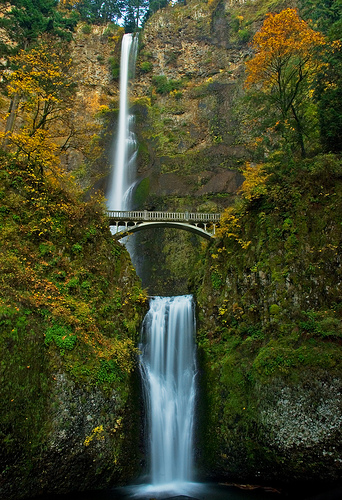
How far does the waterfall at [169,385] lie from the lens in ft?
40.6

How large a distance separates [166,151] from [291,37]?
20.1 metres

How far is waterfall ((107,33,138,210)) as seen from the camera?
31500 millimetres

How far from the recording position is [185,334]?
16172 mm

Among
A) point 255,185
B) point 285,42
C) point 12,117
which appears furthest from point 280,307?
point 12,117

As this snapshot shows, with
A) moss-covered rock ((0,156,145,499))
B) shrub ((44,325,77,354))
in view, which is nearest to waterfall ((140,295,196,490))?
moss-covered rock ((0,156,145,499))

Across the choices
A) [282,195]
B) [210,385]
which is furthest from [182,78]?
[210,385]

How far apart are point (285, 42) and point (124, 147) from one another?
21964mm

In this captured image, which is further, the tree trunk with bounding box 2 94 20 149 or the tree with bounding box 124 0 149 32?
the tree with bounding box 124 0 149 32

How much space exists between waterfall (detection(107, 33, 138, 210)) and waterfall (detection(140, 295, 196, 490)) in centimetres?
1573

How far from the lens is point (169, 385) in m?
14.3

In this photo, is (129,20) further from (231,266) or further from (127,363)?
(127,363)

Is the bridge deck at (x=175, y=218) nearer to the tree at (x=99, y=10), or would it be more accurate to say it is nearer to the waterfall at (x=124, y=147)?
the waterfall at (x=124, y=147)

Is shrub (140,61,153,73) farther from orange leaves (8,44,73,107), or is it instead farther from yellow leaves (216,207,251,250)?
yellow leaves (216,207,251,250)

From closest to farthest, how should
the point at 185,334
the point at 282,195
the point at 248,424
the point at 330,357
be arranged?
the point at 330,357 < the point at 248,424 < the point at 282,195 < the point at 185,334
